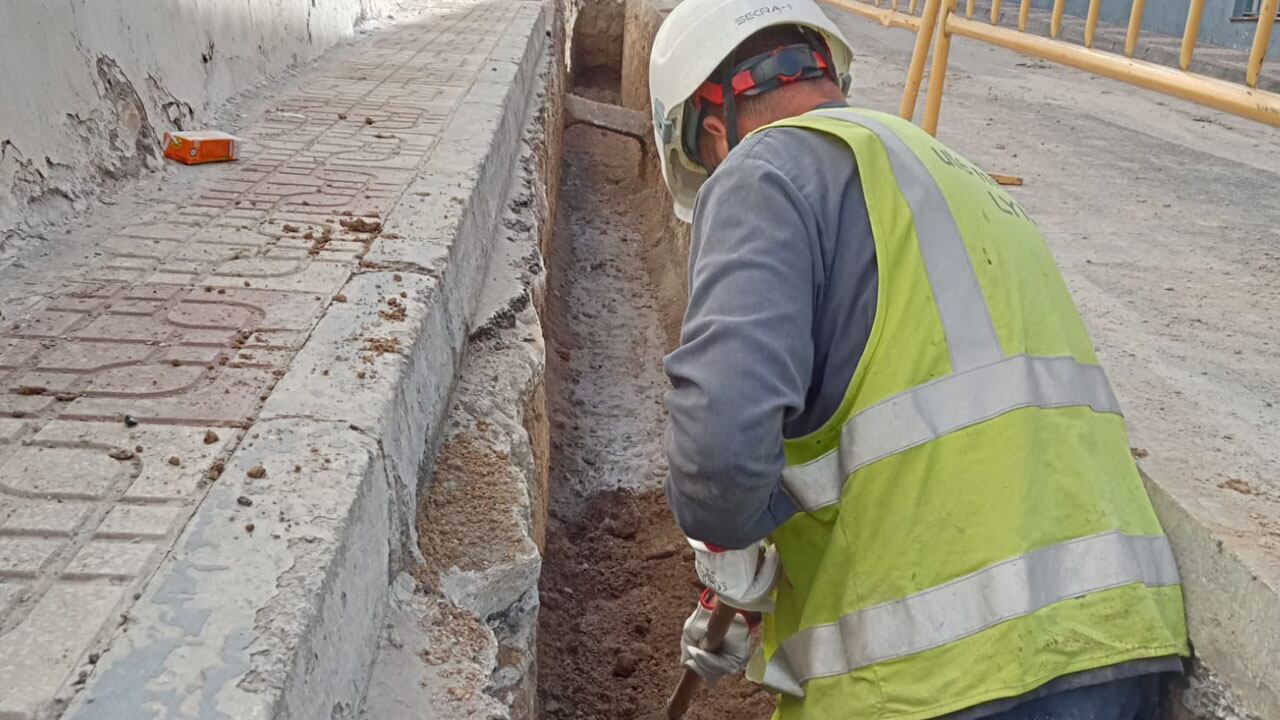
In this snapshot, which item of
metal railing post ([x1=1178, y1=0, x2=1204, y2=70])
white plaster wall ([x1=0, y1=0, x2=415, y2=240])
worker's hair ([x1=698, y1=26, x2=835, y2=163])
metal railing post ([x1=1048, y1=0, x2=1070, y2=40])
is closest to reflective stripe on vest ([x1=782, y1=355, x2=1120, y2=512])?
worker's hair ([x1=698, y1=26, x2=835, y2=163])

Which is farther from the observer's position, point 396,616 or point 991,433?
point 396,616

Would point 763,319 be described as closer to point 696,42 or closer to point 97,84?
point 696,42

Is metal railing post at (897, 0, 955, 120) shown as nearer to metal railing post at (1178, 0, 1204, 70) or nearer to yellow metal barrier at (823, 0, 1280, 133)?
yellow metal barrier at (823, 0, 1280, 133)

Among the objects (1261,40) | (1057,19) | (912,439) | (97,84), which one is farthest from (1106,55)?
(97,84)

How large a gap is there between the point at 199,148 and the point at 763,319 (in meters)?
2.62

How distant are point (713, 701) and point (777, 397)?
1968 millimetres

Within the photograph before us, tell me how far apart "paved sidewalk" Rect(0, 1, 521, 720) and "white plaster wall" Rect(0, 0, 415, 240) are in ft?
0.64

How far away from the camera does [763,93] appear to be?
1949 millimetres

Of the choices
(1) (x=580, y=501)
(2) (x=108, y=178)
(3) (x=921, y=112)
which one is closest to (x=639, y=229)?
(3) (x=921, y=112)

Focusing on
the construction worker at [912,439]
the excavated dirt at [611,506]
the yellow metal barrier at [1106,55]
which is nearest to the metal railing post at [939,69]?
the yellow metal barrier at [1106,55]

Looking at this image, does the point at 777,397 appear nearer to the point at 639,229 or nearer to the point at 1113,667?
the point at 1113,667

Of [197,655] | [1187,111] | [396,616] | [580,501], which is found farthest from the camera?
[1187,111]

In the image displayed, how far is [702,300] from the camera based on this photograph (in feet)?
5.32

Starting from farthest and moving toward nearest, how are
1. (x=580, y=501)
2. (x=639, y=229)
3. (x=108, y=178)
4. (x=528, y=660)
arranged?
(x=639, y=229)
(x=580, y=501)
(x=108, y=178)
(x=528, y=660)
